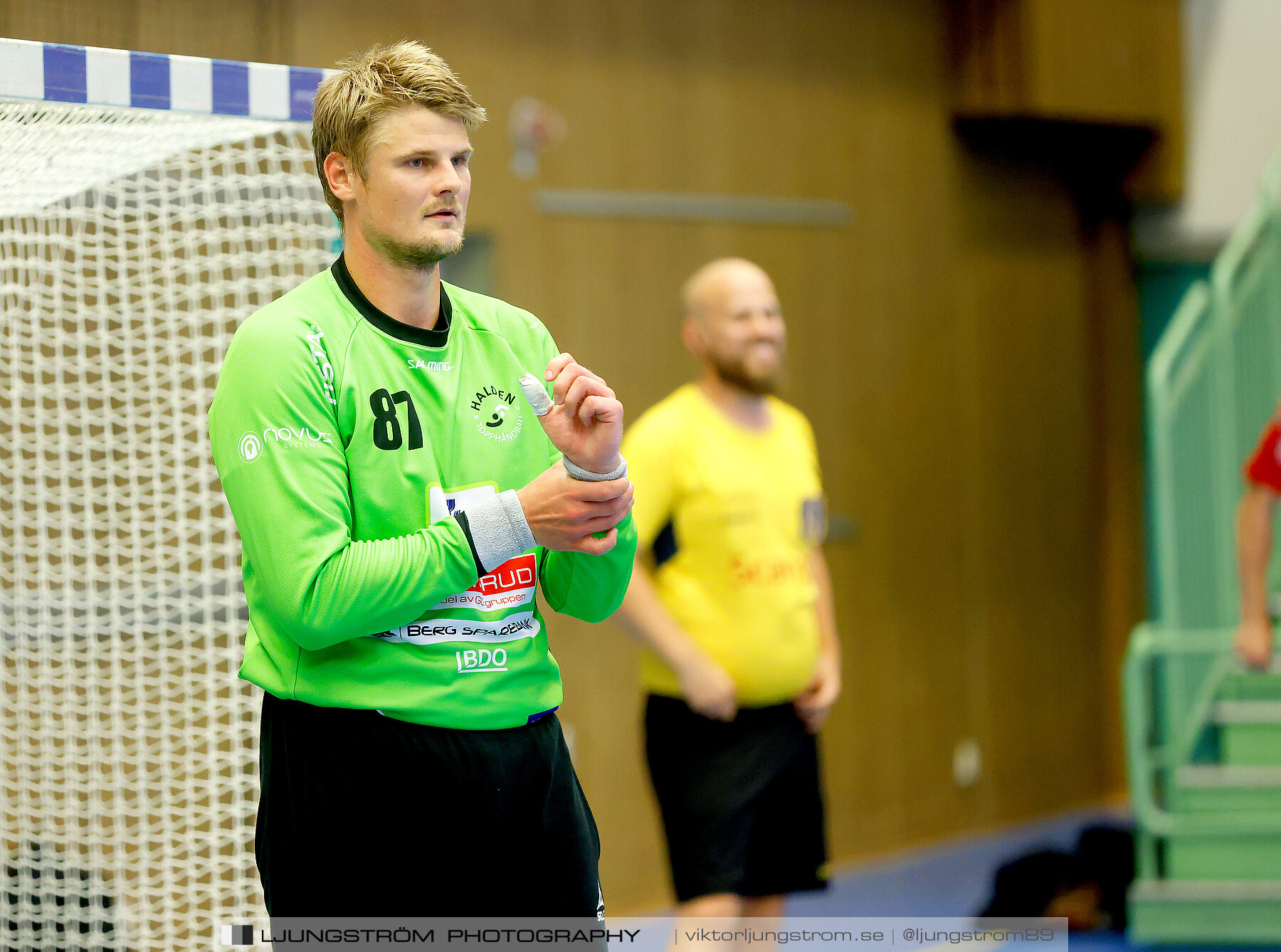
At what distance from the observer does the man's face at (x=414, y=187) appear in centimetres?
156

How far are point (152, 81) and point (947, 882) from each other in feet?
13.1

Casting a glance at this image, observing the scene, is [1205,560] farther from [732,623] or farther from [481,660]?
[481,660]

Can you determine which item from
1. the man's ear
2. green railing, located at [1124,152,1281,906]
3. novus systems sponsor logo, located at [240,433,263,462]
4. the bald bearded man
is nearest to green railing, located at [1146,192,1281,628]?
green railing, located at [1124,152,1281,906]

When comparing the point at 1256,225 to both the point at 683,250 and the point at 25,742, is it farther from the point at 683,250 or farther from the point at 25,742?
the point at 25,742

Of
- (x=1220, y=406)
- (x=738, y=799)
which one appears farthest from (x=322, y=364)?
(x=1220, y=406)

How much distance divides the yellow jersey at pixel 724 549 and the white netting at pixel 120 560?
2.85ft

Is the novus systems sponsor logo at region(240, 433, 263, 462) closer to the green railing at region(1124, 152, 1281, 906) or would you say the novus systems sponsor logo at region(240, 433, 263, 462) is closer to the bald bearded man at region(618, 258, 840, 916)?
the bald bearded man at region(618, 258, 840, 916)

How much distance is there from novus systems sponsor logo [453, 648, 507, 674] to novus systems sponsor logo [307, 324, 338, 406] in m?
0.34

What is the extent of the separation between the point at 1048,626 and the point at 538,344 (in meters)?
4.78

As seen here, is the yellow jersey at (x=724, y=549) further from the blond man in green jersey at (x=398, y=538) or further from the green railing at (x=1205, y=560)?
the green railing at (x=1205, y=560)

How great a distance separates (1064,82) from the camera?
17.7 feet

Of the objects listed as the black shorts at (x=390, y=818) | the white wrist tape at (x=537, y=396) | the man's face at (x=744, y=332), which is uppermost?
the man's face at (x=744, y=332)

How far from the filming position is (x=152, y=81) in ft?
7.26

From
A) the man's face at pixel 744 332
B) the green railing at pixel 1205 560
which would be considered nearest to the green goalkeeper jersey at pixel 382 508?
the man's face at pixel 744 332
